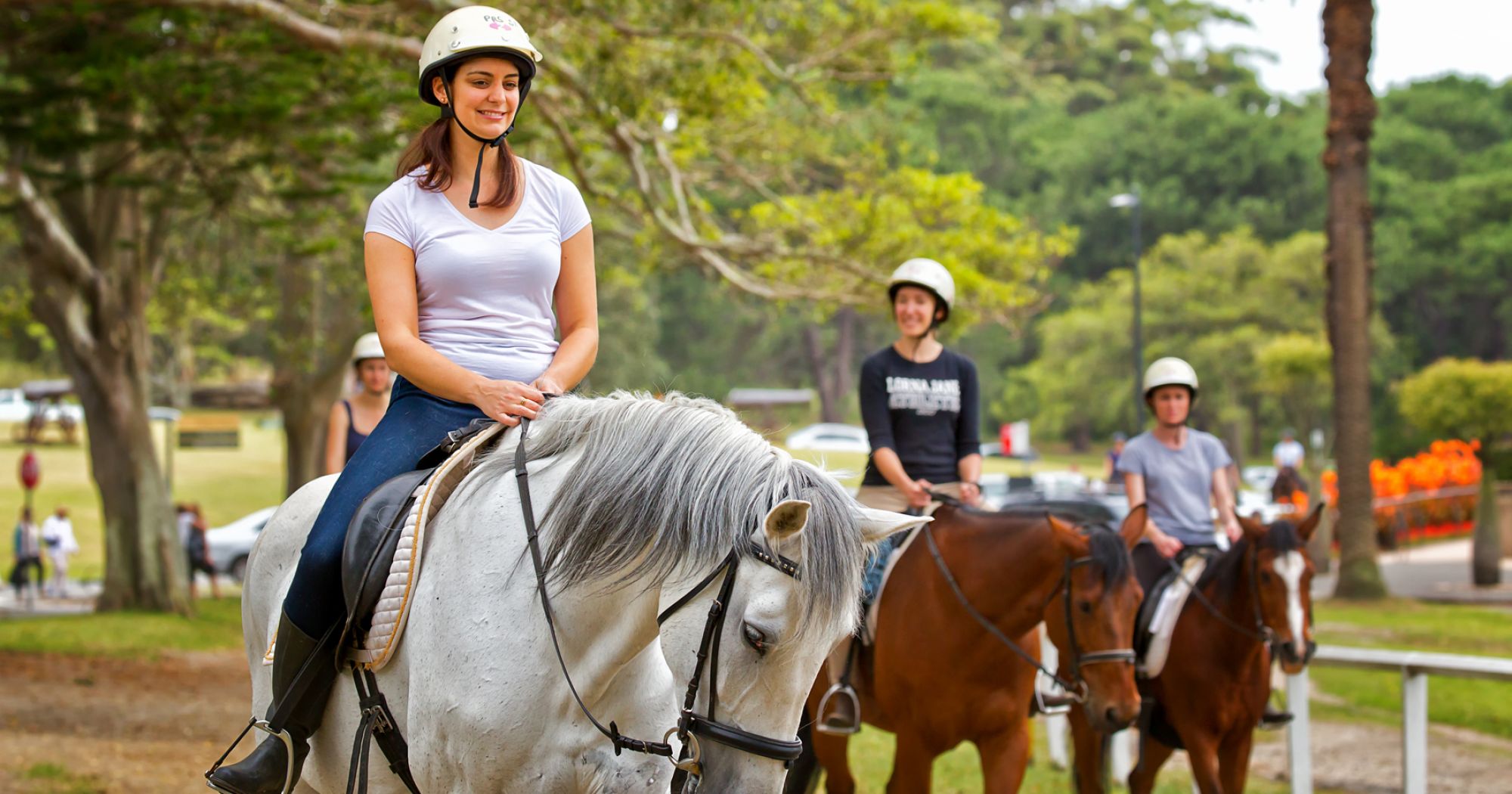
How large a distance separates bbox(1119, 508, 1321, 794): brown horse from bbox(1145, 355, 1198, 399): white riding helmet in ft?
3.05

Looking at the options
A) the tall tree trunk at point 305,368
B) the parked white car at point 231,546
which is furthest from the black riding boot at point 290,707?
the parked white car at point 231,546

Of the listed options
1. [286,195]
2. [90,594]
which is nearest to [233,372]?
[90,594]

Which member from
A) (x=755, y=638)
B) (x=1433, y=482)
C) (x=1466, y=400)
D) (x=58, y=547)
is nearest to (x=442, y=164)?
(x=755, y=638)

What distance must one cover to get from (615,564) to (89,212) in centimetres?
1777

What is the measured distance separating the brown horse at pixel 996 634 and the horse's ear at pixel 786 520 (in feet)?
11.2

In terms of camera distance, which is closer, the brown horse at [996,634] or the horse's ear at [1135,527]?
the brown horse at [996,634]

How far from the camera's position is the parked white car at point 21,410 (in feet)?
170

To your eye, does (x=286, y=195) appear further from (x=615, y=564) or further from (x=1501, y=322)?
(x=1501, y=322)

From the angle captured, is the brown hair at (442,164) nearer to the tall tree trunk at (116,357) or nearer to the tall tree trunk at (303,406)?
the tall tree trunk at (116,357)

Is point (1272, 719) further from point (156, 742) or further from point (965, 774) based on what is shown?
point (156, 742)

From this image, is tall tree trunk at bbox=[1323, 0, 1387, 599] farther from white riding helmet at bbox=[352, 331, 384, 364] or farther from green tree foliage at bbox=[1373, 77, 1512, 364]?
green tree foliage at bbox=[1373, 77, 1512, 364]

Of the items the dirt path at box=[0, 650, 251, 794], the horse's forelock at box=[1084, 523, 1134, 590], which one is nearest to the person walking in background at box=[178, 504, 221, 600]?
the dirt path at box=[0, 650, 251, 794]

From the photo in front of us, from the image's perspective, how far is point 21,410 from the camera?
57.5m

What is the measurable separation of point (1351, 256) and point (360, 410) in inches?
603
